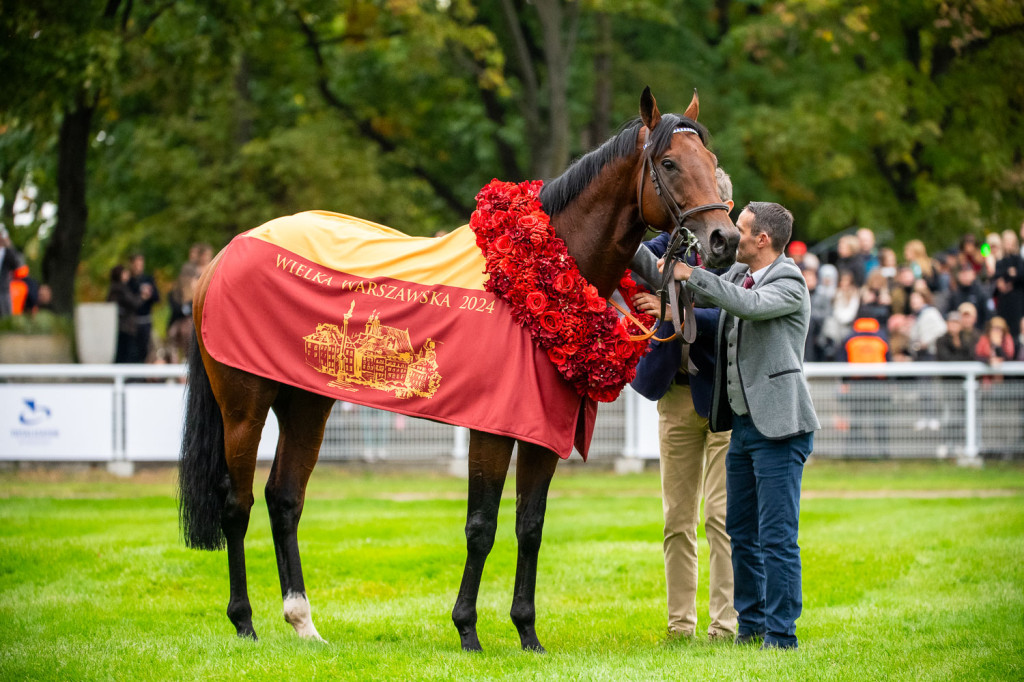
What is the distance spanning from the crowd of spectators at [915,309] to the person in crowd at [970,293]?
1 cm

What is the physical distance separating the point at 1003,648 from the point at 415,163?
60.9ft

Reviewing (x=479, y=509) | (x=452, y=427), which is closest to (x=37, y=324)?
(x=452, y=427)

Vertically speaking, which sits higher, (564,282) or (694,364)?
(564,282)

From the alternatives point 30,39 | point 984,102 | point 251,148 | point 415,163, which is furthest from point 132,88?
point 984,102

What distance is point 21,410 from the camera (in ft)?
37.7

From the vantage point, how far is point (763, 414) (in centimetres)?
493

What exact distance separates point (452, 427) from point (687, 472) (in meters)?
6.17

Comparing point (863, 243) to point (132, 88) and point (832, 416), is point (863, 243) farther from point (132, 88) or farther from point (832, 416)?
point (132, 88)

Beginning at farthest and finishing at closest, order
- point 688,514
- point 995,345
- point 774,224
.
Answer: point 995,345 → point 688,514 → point 774,224

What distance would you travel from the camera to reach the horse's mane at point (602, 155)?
4.73 m

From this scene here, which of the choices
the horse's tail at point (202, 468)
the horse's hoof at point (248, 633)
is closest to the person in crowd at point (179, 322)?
the horse's tail at point (202, 468)

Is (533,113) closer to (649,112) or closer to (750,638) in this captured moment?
(649,112)

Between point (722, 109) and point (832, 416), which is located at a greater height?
point (722, 109)

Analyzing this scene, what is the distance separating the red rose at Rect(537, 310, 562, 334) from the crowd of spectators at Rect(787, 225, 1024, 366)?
26.2ft
